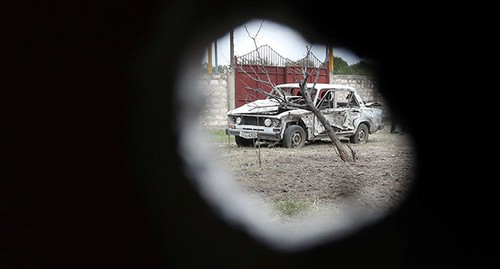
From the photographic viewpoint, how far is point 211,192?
1.27 m

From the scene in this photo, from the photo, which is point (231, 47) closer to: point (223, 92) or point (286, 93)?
point (223, 92)

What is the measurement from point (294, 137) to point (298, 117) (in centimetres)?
13

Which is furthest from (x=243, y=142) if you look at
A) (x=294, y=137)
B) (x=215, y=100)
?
(x=215, y=100)

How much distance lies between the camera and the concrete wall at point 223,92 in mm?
1369

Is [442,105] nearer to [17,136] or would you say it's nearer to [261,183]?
[261,183]

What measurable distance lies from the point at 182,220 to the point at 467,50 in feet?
3.62

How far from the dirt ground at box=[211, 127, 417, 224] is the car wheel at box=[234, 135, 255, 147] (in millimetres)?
34

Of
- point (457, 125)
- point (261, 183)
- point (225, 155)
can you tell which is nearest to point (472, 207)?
point (457, 125)

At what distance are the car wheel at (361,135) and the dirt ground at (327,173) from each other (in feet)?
0.09

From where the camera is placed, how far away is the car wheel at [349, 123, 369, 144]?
5.75 feet

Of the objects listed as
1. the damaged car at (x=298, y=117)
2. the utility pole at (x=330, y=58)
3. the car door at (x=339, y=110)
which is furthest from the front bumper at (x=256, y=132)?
the utility pole at (x=330, y=58)

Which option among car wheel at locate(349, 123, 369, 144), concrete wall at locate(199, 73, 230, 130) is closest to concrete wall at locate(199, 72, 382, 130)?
concrete wall at locate(199, 73, 230, 130)

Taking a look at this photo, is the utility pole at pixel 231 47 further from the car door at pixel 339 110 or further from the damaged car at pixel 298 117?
the car door at pixel 339 110

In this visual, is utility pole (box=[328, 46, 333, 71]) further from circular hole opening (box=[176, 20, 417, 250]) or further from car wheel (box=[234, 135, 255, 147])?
car wheel (box=[234, 135, 255, 147])
